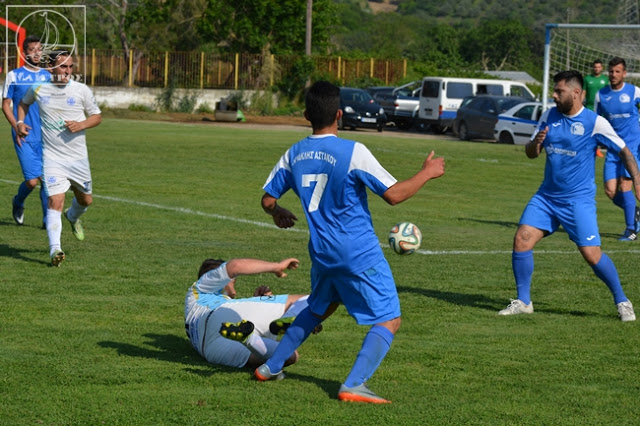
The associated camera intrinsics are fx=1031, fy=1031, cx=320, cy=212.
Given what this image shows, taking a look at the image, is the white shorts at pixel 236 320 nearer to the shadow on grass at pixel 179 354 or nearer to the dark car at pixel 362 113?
the shadow on grass at pixel 179 354

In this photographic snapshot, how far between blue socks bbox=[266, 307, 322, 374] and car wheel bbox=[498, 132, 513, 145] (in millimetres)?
27042

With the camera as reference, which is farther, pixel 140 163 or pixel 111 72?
pixel 111 72

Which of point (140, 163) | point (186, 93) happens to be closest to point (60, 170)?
point (140, 163)

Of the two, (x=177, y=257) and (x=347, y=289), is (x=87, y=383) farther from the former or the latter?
(x=177, y=257)

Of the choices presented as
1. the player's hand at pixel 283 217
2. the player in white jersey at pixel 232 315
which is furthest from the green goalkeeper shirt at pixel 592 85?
the player's hand at pixel 283 217

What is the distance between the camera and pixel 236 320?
253 inches

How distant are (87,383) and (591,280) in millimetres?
5993

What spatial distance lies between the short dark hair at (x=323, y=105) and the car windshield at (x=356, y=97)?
3422 cm

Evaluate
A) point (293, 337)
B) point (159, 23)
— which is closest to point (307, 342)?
point (293, 337)

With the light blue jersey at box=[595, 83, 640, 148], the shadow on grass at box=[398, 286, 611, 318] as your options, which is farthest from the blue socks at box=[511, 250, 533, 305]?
the light blue jersey at box=[595, 83, 640, 148]

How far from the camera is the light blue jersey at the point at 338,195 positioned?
575 cm

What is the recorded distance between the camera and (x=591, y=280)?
34.2 ft

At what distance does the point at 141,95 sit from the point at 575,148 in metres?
42.7

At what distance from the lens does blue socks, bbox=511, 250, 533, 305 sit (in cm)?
878
